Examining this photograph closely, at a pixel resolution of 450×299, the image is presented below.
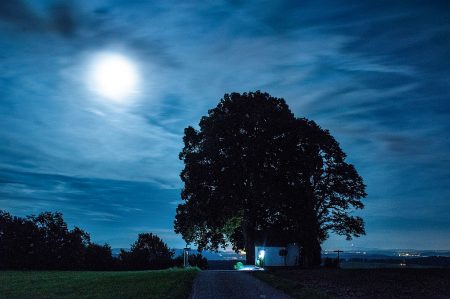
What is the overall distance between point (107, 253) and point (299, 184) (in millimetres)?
29579

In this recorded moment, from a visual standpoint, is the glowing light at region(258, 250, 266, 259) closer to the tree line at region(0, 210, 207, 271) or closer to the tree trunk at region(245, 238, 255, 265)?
the tree trunk at region(245, 238, 255, 265)

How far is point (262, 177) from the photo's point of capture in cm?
5388

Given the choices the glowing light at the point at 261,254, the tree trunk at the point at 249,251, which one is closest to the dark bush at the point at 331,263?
the glowing light at the point at 261,254

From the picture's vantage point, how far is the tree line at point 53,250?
59562mm

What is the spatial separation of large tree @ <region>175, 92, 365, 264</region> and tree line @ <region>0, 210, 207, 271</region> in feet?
48.8

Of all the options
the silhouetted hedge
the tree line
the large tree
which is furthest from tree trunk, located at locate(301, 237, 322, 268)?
the silhouetted hedge

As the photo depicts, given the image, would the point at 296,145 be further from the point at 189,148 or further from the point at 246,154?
the point at 189,148

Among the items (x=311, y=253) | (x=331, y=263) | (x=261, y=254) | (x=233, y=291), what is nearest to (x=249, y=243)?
(x=261, y=254)

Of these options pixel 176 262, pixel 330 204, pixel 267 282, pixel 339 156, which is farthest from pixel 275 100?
pixel 267 282

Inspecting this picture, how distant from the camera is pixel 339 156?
189 ft

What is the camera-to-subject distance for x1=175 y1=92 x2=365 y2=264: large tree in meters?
54.2

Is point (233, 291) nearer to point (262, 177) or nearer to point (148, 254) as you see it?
point (262, 177)

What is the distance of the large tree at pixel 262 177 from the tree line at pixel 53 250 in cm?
1488

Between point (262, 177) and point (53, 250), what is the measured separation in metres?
28.9
